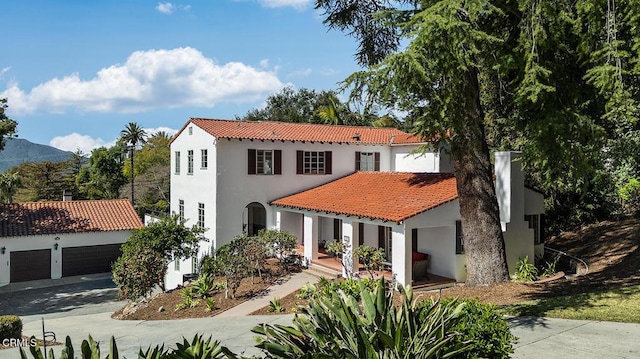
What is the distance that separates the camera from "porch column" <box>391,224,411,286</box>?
53.2 feet

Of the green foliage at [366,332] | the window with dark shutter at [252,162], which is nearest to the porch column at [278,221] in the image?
the window with dark shutter at [252,162]

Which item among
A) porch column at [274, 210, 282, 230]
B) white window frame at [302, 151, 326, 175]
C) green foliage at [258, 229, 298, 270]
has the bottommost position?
green foliage at [258, 229, 298, 270]

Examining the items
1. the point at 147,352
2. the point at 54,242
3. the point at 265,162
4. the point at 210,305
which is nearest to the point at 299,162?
the point at 265,162

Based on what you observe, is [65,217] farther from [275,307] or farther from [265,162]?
[275,307]

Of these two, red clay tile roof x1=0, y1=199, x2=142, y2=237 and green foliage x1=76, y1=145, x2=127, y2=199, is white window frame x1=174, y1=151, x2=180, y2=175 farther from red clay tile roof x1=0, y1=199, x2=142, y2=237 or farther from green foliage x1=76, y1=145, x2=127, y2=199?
green foliage x1=76, y1=145, x2=127, y2=199

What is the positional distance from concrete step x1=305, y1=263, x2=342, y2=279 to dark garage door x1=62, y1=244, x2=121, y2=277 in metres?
14.6

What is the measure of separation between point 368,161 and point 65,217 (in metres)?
18.1

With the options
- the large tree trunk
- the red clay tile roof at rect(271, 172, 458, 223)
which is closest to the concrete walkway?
the red clay tile roof at rect(271, 172, 458, 223)

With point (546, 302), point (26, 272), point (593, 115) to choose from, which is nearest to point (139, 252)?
point (26, 272)

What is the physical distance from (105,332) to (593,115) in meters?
18.4

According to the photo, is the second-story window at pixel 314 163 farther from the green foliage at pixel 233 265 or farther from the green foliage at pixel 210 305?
the green foliage at pixel 210 305

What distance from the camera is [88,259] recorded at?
2845cm

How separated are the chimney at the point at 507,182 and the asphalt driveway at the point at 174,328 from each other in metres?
6.82

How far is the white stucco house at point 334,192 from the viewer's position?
1734 centimetres
